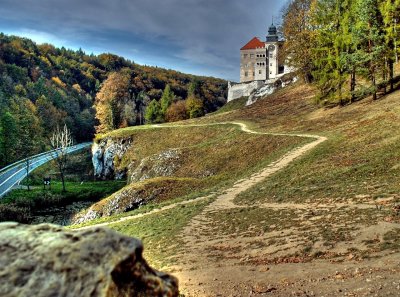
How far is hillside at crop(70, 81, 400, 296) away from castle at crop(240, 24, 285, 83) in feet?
220

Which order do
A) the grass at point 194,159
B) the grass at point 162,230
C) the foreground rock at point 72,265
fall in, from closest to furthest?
1. the foreground rock at point 72,265
2. the grass at point 162,230
3. the grass at point 194,159

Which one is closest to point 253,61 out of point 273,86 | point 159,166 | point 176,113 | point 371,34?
point 273,86

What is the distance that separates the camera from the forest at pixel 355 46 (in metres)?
48.3

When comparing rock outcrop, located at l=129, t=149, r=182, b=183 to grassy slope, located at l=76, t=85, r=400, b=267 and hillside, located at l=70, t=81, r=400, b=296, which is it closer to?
hillside, located at l=70, t=81, r=400, b=296

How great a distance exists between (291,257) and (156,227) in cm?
1332

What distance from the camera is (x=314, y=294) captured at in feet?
39.6

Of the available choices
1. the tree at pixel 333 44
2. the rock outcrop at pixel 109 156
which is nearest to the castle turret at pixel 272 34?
the tree at pixel 333 44

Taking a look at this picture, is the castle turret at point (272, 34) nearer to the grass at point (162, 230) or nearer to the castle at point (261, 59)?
the castle at point (261, 59)

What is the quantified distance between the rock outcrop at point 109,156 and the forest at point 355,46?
1508 inches

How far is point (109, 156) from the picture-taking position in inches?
3214

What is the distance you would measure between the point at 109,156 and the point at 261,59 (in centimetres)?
6167

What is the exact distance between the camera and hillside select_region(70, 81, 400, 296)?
14.3 m

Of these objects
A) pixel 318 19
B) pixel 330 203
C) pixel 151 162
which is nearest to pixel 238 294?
pixel 330 203

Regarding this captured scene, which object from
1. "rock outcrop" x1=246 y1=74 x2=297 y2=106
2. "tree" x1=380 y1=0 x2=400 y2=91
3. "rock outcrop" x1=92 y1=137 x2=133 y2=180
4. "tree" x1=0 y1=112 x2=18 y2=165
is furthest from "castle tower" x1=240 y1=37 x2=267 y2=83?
"tree" x1=380 y1=0 x2=400 y2=91
